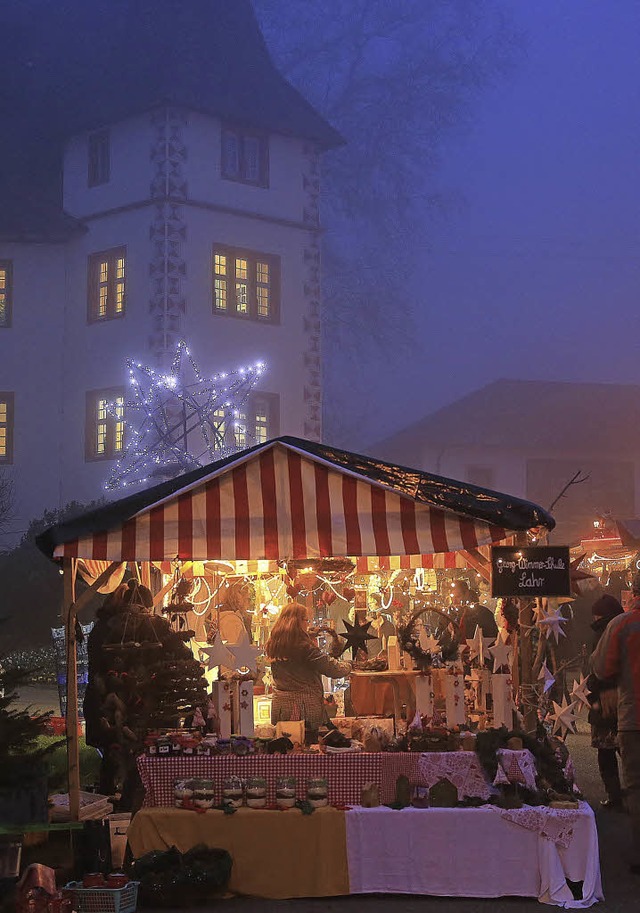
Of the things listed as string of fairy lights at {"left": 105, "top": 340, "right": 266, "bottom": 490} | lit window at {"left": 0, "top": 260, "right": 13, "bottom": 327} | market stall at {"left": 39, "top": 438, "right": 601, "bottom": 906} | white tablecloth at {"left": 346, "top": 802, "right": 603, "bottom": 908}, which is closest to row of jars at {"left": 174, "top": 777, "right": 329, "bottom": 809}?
market stall at {"left": 39, "top": 438, "right": 601, "bottom": 906}

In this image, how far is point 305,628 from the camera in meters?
9.42

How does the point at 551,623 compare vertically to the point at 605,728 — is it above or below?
above

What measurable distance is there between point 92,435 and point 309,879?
82.0 ft

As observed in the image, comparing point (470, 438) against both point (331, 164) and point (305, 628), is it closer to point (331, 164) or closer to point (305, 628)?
point (331, 164)

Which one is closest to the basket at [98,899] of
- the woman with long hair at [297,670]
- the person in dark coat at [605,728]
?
the woman with long hair at [297,670]

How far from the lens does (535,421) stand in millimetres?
46781

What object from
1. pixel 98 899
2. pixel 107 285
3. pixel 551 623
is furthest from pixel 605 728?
pixel 107 285

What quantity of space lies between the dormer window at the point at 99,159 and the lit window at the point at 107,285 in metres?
2.04

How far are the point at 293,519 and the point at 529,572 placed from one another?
168 cm

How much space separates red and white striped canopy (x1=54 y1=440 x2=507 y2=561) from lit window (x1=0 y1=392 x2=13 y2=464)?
2477 centimetres

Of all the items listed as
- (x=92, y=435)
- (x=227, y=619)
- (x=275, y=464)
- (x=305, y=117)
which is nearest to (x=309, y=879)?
(x=275, y=464)

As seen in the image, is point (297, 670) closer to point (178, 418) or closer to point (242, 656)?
point (242, 656)

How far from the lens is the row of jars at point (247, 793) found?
7715 millimetres

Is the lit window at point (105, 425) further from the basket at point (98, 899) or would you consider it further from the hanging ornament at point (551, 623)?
the basket at point (98, 899)
